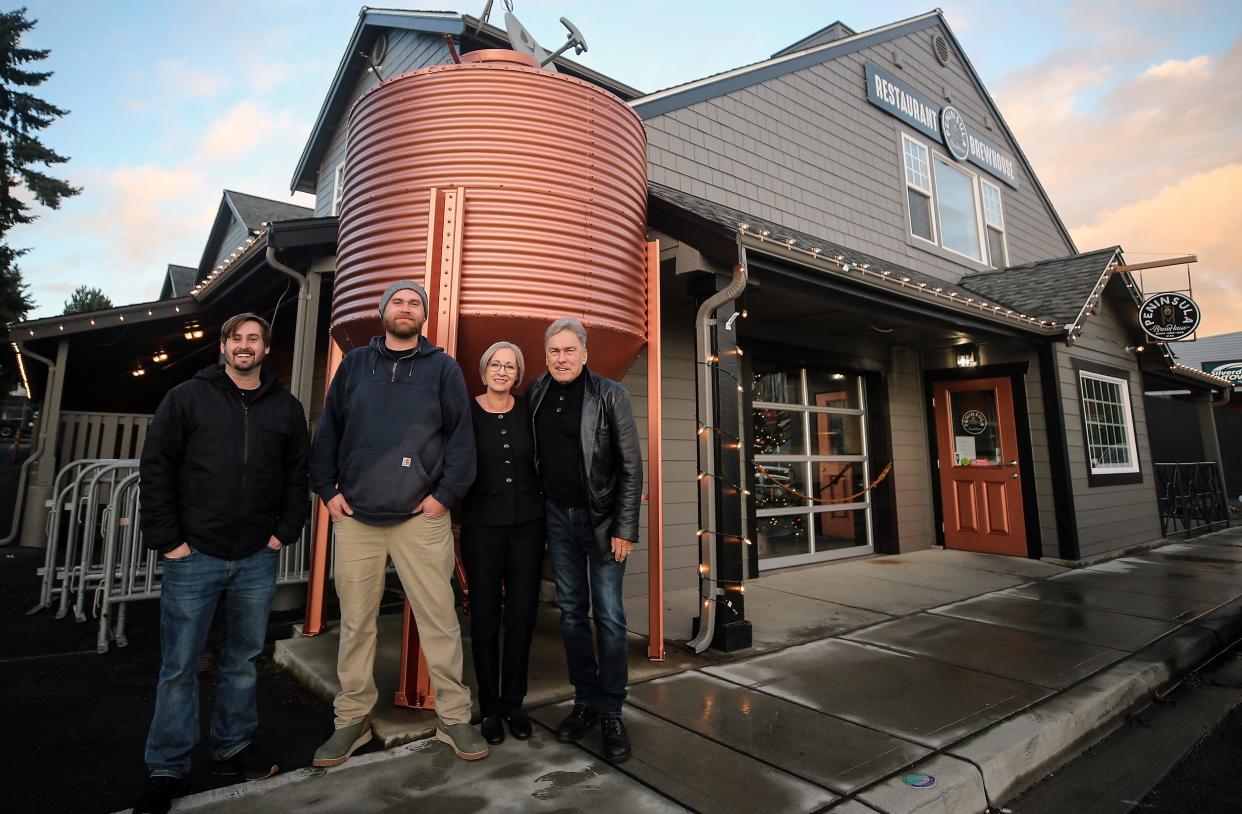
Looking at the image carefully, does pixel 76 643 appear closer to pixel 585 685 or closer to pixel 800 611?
pixel 585 685

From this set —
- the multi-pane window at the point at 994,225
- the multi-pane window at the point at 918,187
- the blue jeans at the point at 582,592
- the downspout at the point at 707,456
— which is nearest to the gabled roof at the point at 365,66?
the downspout at the point at 707,456

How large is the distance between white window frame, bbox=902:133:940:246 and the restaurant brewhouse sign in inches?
10.3

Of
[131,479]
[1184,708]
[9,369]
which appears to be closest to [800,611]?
[1184,708]

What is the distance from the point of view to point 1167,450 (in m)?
14.9

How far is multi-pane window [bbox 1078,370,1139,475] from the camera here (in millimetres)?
7574

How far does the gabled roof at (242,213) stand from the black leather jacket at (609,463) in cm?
912

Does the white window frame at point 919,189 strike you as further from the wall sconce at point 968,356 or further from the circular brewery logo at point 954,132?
the wall sconce at point 968,356

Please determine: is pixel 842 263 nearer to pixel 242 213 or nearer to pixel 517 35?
pixel 517 35

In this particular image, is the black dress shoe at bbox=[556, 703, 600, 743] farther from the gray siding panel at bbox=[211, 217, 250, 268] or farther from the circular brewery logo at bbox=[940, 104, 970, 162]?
the gray siding panel at bbox=[211, 217, 250, 268]

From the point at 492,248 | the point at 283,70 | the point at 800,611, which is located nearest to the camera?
the point at 492,248

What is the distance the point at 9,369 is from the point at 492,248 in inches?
1091

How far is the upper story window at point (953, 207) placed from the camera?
8.59 metres

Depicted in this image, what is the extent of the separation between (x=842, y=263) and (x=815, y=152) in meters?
3.30

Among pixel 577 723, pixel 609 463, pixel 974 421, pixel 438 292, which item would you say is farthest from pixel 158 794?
pixel 974 421
